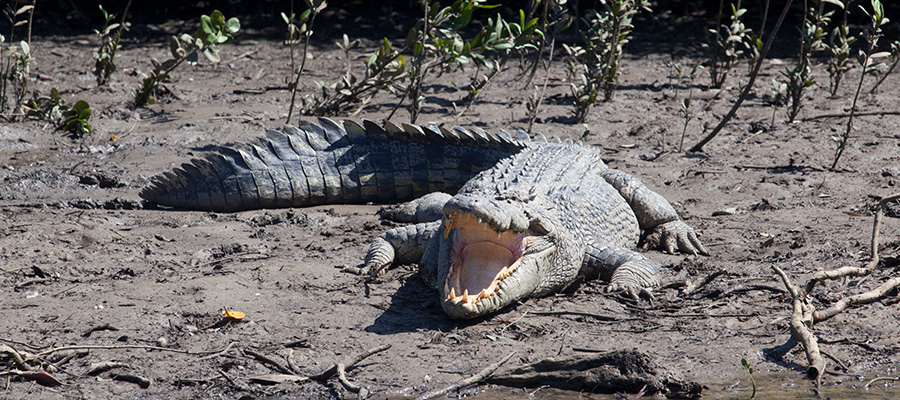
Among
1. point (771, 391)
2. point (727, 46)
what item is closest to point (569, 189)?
point (771, 391)

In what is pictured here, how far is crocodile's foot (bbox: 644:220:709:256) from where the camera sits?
5102 mm

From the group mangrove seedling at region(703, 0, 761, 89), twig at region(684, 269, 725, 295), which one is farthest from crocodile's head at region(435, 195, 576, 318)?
mangrove seedling at region(703, 0, 761, 89)

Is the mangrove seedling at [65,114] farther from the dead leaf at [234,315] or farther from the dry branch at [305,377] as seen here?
the dry branch at [305,377]

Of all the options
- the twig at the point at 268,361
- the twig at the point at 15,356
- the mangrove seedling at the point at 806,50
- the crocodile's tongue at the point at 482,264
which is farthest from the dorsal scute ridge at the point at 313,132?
the mangrove seedling at the point at 806,50

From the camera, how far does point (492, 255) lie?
4.13m

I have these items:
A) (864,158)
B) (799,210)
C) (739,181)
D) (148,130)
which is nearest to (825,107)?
(864,158)

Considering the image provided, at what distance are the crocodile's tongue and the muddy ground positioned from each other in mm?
201

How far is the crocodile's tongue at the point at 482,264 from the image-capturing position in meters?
4.01

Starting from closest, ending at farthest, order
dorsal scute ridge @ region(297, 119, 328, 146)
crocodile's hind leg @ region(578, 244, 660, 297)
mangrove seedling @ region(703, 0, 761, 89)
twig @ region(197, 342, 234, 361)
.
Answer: twig @ region(197, 342, 234, 361) < crocodile's hind leg @ region(578, 244, 660, 297) < dorsal scute ridge @ region(297, 119, 328, 146) < mangrove seedling @ region(703, 0, 761, 89)

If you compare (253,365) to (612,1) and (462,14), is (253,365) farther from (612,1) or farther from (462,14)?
(612,1)

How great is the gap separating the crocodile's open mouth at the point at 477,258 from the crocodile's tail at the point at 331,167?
185cm

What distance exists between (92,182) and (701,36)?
820 centimetres

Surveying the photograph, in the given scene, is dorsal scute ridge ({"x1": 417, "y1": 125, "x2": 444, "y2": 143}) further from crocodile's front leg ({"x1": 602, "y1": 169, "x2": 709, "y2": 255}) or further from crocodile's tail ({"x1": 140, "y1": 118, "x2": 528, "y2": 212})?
crocodile's front leg ({"x1": 602, "y1": 169, "x2": 709, "y2": 255})

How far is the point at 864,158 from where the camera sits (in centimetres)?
675
